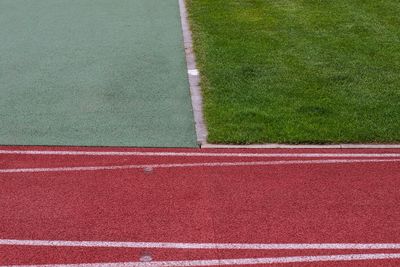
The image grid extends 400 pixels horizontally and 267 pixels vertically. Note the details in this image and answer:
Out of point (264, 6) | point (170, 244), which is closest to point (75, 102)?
point (170, 244)

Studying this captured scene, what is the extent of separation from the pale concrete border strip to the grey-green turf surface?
0.31 feet

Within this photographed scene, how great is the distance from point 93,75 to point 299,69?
323 cm

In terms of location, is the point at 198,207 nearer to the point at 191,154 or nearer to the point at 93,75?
the point at 191,154

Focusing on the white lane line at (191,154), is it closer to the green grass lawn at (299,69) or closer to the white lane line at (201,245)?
the green grass lawn at (299,69)

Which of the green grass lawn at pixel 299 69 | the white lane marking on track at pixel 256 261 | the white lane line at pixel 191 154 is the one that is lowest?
the green grass lawn at pixel 299 69

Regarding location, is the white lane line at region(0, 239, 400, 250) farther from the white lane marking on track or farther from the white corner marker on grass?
the white corner marker on grass

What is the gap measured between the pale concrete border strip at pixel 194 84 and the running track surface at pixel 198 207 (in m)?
0.57

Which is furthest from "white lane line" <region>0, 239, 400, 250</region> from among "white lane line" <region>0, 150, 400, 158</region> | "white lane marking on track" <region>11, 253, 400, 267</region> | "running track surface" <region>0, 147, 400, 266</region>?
"white lane line" <region>0, 150, 400, 158</region>

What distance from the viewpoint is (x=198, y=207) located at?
22.2 feet

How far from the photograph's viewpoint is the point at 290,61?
11359mm

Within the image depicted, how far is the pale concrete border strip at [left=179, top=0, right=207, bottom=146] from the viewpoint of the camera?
880cm

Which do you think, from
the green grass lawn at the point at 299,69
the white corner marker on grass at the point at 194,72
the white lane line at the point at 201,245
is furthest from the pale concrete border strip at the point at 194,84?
the white lane line at the point at 201,245

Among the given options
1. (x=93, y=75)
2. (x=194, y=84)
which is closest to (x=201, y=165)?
(x=194, y=84)

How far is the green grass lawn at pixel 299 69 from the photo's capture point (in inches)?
348
